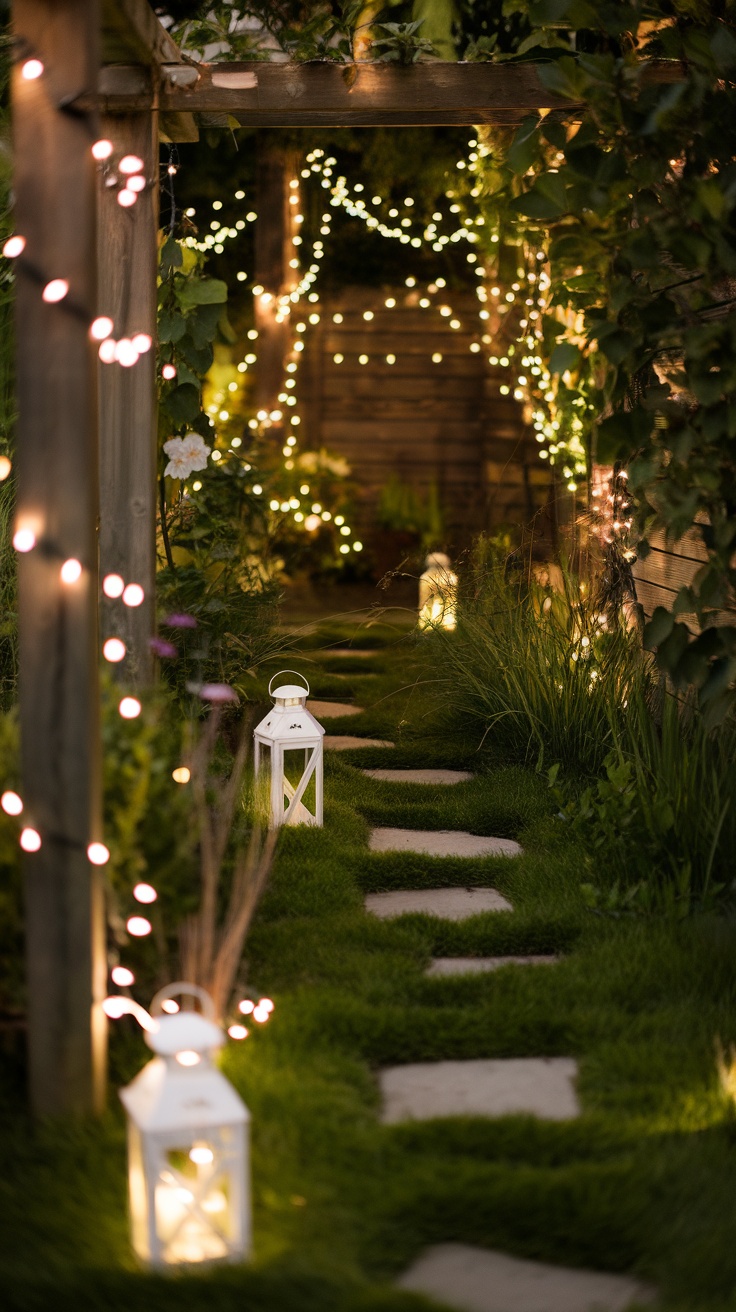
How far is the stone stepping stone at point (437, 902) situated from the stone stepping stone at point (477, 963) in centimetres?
18

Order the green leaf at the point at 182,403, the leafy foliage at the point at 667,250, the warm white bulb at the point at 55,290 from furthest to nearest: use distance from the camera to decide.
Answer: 1. the green leaf at the point at 182,403
2. the leafy foliage at the point at 667,250
3. the warm white bulb at the point at 55,290

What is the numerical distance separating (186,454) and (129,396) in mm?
850

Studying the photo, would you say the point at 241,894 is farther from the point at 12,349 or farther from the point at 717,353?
the point at 12,349

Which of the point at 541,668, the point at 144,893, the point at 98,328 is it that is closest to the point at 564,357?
the point at 98,328

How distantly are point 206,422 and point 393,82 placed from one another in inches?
46.2

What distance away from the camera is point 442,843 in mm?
3518

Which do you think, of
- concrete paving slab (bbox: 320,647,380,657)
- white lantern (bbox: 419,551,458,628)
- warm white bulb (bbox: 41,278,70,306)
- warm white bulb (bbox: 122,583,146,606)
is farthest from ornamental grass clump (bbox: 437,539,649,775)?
warm white bulb (bbox: 41,278,70,306)

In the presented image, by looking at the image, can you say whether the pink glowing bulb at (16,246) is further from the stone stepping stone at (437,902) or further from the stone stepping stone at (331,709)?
the stone stepping stone at (331,709)

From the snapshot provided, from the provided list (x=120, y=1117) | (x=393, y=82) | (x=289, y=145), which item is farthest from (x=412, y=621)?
(x=120, y=1117)

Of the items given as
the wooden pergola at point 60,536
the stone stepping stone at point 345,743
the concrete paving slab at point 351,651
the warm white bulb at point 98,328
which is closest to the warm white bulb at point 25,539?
the wooden pergola at point 60,536

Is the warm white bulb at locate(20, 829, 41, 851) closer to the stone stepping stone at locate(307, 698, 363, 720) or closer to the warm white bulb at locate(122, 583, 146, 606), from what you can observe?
the warm white bulb at locate(122, 583, 146, 606)

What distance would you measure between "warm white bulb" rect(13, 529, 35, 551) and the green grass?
81cm

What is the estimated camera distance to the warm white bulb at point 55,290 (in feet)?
5.88

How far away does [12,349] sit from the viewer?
4410mm
